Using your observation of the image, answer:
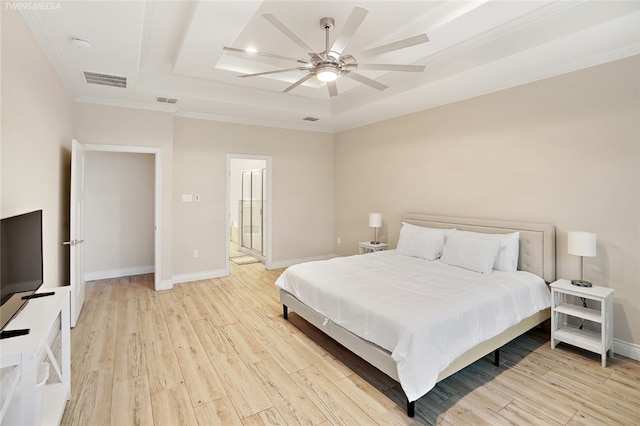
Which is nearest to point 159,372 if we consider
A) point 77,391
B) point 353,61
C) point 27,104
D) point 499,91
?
point 77,391

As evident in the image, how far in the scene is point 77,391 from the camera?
233cm

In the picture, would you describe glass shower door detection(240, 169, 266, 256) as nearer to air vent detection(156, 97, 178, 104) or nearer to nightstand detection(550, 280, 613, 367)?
air vent detection(156, 97, 178, 104)

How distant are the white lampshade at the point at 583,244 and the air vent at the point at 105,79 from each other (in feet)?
16.0

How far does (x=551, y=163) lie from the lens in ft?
10.9

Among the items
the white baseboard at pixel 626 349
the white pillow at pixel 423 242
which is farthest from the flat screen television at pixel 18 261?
the white baseboard at pixel 626 349

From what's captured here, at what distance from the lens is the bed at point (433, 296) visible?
7.10 ft

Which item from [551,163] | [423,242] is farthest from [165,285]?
[551,163]

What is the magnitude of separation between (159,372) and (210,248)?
2.81 m

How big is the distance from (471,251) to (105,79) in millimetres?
4513

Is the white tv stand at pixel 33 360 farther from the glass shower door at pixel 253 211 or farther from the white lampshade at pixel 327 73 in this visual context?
the glass shower door at pixel 253 211

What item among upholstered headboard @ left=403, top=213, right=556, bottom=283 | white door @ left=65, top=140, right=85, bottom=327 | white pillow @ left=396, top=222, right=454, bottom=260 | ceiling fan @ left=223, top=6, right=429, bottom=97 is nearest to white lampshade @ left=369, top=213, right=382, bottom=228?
white pillow @ left=396, top=222, right=454, bottom=260

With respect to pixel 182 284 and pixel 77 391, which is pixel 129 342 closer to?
pixel 77 391

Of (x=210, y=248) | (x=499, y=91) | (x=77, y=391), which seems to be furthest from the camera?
(x=210, y=248)

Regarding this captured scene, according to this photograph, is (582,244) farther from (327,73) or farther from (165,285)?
(165,285)
